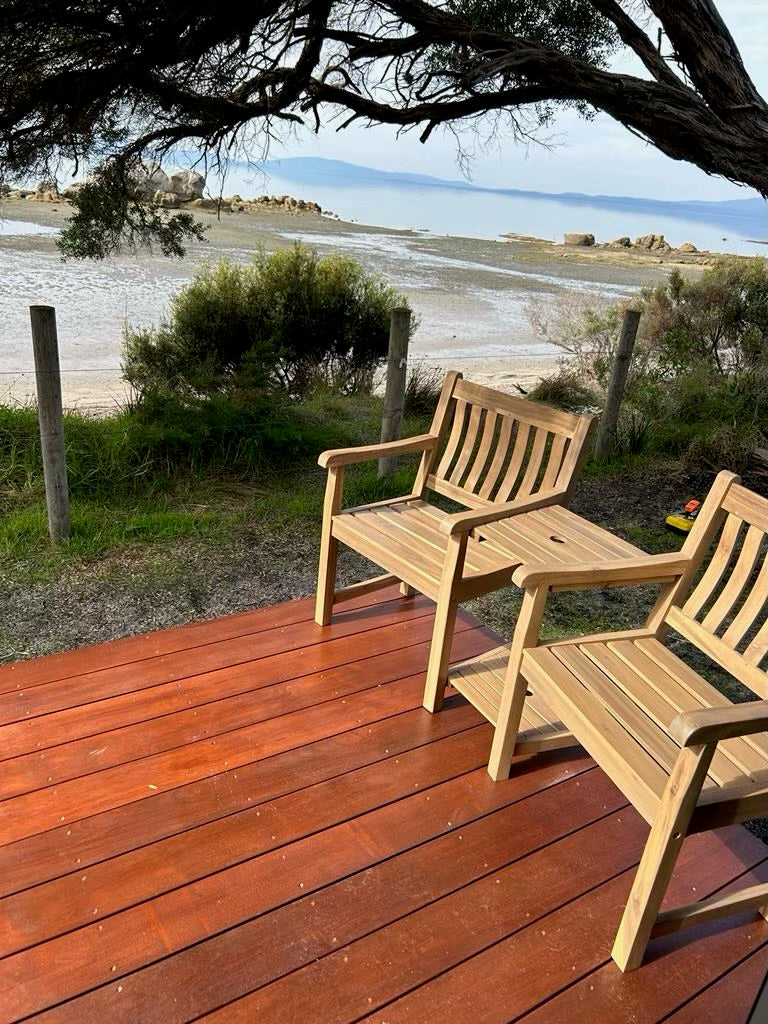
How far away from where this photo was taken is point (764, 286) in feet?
29.1

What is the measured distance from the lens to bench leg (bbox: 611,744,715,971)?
1479 mm

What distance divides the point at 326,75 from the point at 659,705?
476 cm

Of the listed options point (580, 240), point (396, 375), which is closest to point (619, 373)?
point (396, 375)

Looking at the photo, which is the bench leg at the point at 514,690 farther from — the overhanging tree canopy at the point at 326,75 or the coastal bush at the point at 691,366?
the coastal bush at the point at 691,366

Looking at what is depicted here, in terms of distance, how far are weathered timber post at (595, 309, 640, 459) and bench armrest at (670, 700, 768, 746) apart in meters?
4.55

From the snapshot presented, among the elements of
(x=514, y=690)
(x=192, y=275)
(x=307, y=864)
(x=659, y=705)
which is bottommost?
(x=192, y=275)

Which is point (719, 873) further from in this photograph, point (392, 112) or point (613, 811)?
point (392, 112)

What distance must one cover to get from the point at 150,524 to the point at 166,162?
2.47 m

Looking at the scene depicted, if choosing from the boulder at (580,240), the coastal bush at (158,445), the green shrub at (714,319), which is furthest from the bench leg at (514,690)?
the boulder at (580,240)

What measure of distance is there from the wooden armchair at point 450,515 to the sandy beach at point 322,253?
471 cm

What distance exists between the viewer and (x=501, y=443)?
10.2ft

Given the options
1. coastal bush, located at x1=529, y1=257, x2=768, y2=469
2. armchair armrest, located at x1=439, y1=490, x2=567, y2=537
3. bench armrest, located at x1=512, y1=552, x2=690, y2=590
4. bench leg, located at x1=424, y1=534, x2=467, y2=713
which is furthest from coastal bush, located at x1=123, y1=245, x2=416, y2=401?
bench armrest, located at x1=512, y1=552, x2=690, y2=590

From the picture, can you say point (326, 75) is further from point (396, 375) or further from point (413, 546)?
point (413, 546)

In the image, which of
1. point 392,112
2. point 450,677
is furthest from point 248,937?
point 392,112
